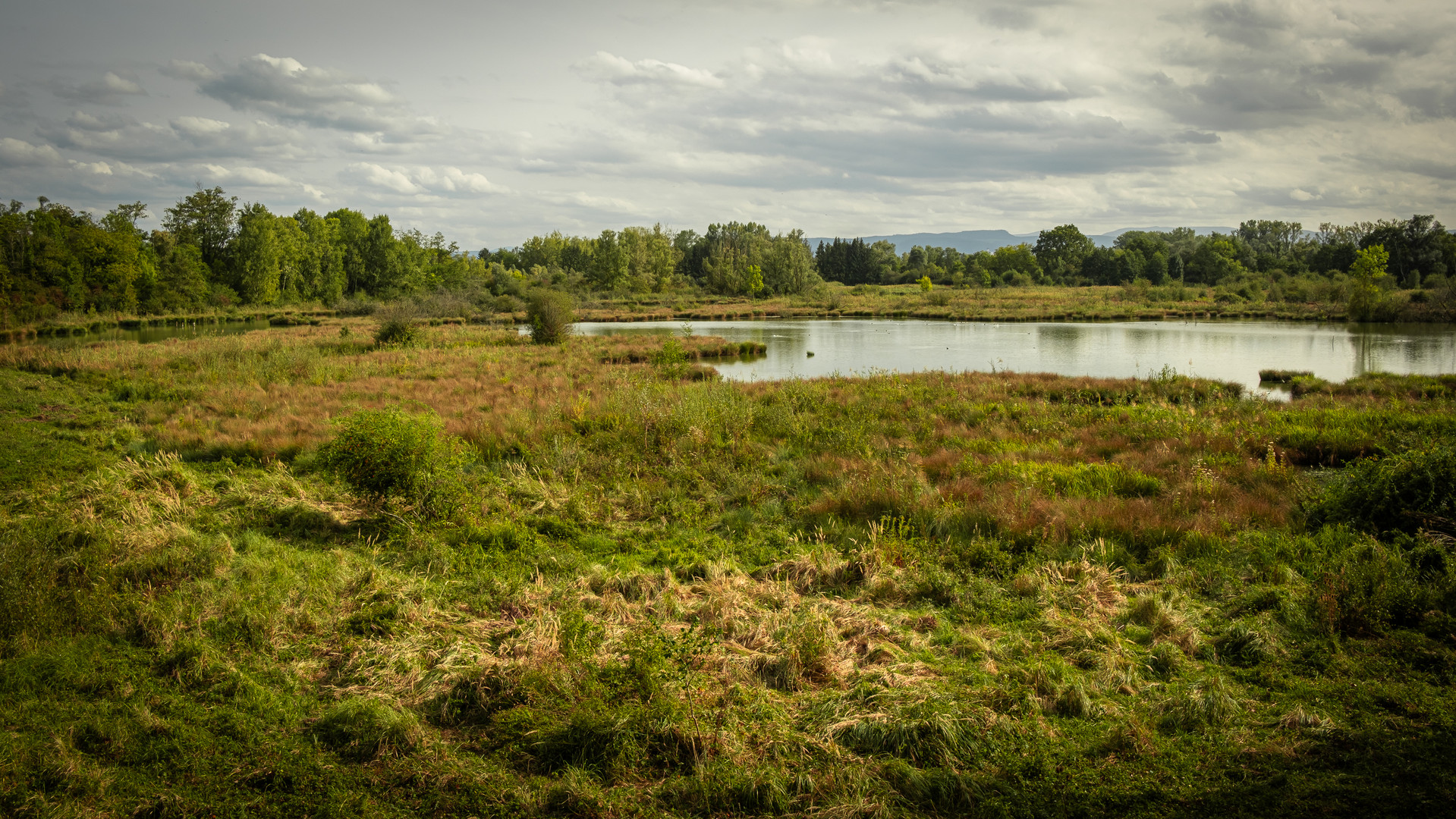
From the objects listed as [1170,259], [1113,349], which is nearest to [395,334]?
[1113,349]

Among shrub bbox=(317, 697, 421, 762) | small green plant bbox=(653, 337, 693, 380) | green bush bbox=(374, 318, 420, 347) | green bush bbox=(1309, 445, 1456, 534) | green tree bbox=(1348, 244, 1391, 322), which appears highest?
green tree bbox=(1348, 244, 1391, 322)

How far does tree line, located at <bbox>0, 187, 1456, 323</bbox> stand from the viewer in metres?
64.0

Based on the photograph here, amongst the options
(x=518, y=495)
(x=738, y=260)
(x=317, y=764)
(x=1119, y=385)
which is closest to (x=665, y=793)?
(x=317, y=764)

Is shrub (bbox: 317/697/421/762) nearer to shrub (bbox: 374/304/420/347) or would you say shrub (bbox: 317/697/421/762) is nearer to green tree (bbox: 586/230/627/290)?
shrub (bbox: 374/304/420/347)

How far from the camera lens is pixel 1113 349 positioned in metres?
39.8

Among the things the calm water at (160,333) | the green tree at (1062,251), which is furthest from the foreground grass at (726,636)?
the green tree at (1062,251)

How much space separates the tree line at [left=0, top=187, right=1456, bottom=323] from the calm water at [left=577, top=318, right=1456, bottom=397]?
23749mm

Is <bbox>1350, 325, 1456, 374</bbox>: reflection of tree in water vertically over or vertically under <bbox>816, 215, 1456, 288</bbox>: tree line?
under

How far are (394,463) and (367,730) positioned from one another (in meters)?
5.30

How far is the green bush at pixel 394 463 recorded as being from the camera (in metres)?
9.54

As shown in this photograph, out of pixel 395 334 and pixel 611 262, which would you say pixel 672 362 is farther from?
pixel 611 262

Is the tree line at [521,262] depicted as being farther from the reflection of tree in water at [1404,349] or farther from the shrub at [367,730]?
the shrub at [367,730]

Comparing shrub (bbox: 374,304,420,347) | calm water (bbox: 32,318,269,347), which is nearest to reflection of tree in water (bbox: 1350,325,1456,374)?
shrub (bbox: 374,304,420,347)

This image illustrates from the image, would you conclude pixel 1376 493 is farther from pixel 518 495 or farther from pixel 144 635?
pixel 144 635
